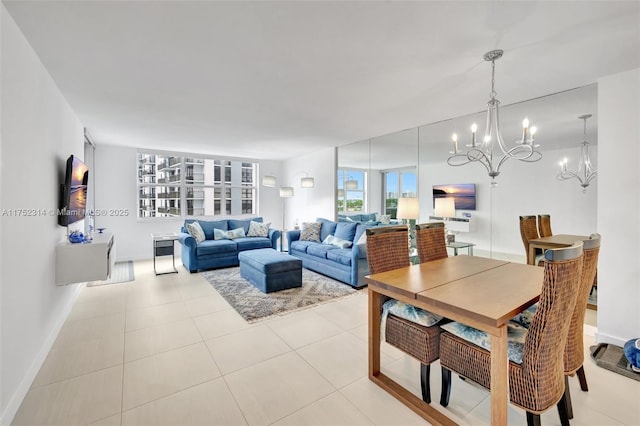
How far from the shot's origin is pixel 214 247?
534 centimetres

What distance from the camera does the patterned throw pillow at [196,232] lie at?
555cm

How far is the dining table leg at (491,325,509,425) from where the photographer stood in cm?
146

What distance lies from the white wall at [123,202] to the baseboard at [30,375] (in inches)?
126

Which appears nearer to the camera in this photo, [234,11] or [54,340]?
[234,11]

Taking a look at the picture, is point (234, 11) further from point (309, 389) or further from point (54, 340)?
point (54, 340)

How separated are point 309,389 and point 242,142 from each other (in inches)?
191

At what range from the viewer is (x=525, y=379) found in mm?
1461

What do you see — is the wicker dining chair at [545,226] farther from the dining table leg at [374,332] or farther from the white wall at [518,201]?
the dining table leg at [374,332]

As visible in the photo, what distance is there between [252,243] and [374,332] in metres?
4.08

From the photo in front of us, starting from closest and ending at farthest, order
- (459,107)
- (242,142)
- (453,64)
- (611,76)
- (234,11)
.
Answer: (234,11), (453,64), (611,76), (459,107), (242,142)

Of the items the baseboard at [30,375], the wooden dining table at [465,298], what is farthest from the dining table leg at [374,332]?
the baseboard at [30,375]

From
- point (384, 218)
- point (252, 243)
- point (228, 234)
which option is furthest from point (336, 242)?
point (228, 234)

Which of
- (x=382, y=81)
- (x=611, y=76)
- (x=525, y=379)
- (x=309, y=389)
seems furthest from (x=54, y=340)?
(x=611, y=76)

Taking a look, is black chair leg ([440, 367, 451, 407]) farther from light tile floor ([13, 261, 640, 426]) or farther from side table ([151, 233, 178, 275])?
side table ([151, 233, 178, 275])
